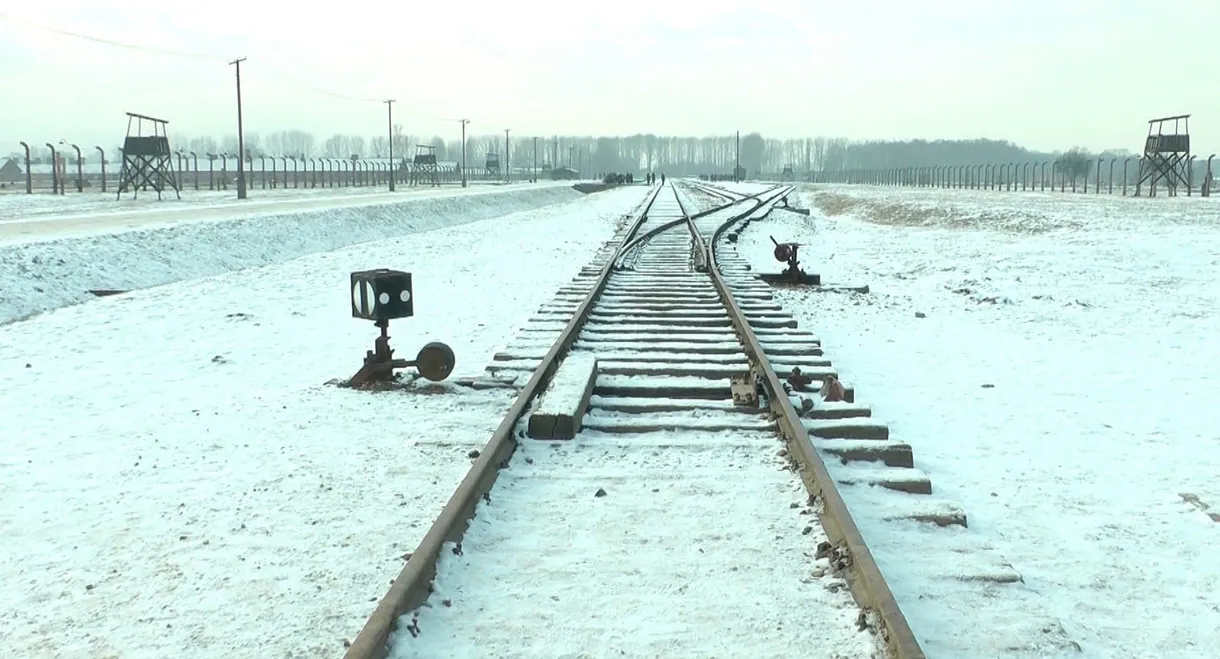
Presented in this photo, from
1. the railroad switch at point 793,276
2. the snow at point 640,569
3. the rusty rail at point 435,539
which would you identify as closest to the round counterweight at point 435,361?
the rusty rail at point 435,539

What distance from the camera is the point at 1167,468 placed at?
5.32m

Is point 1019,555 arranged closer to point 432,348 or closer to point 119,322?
point 432,348

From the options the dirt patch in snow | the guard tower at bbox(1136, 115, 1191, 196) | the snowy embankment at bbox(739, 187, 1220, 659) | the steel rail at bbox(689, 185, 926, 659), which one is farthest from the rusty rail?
the guard tower at bbox(1136, 115, 1191, 196)

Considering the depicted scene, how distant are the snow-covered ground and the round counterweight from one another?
176 mm

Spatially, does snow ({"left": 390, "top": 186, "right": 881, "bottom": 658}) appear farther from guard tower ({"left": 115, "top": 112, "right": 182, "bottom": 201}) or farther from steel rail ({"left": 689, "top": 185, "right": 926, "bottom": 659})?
guard tower ({"left": 115, "top": 112, "right": 182, "bottom": 201})

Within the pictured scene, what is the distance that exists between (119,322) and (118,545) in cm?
656

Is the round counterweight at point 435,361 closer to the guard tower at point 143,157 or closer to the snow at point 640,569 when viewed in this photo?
the snow at point 640,569

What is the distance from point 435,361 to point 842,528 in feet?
11.7

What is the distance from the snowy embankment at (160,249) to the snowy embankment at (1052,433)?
9.19 metres

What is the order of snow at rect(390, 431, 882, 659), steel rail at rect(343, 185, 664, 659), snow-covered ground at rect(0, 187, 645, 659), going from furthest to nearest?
snow-covered ground at rect(0, 187, 645, 659)
snow at rect(390, 431, 882, 659)
steel rail at rect(343, 185, 664, 659)

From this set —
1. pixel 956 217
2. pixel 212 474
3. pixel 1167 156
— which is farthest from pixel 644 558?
pixel 1167 156

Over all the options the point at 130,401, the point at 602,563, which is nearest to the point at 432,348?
the point at 130,401

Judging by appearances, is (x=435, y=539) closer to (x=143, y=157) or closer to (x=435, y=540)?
(x=435, y=540)

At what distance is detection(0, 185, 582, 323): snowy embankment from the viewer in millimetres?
12211
